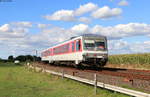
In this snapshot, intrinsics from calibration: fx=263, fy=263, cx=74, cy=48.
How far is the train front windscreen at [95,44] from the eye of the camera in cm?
2440

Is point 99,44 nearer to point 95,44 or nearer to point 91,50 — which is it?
point 95,44

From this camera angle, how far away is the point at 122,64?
136ft

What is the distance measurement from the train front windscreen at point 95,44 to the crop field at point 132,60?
1089 cm

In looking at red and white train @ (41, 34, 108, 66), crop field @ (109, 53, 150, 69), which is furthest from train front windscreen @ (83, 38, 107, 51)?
crop field @ (109, 53, 150, 69)

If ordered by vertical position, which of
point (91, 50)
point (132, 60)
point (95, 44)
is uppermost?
point (95, 44)

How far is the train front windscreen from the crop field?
10.9m

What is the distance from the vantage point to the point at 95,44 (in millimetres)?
24781

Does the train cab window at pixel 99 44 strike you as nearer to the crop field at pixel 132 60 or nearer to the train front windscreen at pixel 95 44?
the train front windscreen at pixel 95 44

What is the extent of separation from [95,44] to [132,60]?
15698 mm

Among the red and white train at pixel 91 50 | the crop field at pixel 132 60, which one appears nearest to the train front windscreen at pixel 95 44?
the red and white train at pixel 91 50

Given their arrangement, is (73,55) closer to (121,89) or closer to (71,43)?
(71,43)

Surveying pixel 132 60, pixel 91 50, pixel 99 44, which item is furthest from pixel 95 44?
pixel 132 60

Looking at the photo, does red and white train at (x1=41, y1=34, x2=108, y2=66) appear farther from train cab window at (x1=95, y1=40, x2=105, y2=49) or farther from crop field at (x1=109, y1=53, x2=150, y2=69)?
crop field at (x1=109, y1=53, x2=150, y2=69)

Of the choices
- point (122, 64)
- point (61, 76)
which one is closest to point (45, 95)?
point (61, 76)
